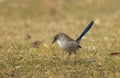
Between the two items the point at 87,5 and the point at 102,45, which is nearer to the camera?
the point at 102,45

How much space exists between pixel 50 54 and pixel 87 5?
1680 centimetres

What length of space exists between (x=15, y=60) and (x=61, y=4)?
17036 millimetres

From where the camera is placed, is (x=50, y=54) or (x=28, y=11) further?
(x=28, y=11)

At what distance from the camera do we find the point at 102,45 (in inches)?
424

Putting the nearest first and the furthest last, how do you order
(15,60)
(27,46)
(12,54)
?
(15,60) → (12,54) → (27,46)

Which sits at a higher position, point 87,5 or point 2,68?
point 87,5

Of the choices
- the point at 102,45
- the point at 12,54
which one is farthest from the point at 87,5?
the point at 12,54

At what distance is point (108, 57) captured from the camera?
9070 millimetres

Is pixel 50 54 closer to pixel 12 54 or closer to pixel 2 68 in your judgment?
pixel 12 54

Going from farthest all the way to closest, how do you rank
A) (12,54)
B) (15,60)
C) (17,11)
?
(17,11), (12,54), (15,60)

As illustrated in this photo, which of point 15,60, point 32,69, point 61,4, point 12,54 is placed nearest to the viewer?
point 32,69

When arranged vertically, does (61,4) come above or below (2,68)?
above

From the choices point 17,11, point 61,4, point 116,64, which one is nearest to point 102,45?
point 116,64

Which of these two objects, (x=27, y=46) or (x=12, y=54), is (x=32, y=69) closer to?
(x=12, y=54)
